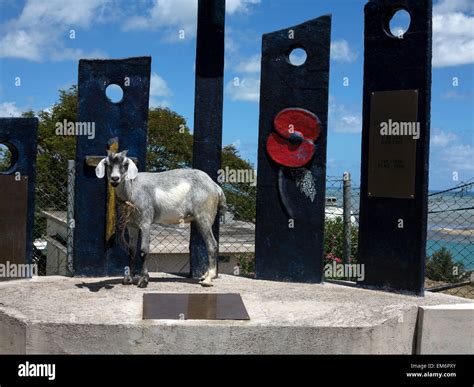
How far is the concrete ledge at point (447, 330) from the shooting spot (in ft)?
18.0

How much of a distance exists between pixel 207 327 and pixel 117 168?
182 cm

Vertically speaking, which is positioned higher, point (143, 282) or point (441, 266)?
point (143, 282)

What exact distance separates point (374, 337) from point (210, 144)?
2.97 m

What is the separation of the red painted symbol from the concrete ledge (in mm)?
2214

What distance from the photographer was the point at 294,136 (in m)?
6.71

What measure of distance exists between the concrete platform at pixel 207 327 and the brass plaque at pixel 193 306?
10cm

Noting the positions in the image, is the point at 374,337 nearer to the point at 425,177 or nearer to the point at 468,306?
the point at 468,306

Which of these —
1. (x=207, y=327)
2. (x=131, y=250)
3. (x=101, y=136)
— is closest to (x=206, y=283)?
(x=131, y=250)

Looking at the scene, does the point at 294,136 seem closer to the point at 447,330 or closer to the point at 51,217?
the point at 447,330

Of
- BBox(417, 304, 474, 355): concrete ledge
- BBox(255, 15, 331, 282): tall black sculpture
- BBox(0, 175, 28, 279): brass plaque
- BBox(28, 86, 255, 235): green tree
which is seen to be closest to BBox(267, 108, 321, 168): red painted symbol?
BBox(255, 15, 331, 282): tall black sculpture

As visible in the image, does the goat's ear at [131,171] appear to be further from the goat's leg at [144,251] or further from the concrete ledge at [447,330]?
the concrete ledge at [447,330]

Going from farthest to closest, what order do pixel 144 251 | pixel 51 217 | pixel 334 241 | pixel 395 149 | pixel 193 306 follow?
pixel 51 217 → pixel 334 241 → pixel 395 149 → pixel 144 251 → pixel 193 306

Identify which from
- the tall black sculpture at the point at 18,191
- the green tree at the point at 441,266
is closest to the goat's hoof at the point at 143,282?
the tall black sculpture at the point at 18,191
